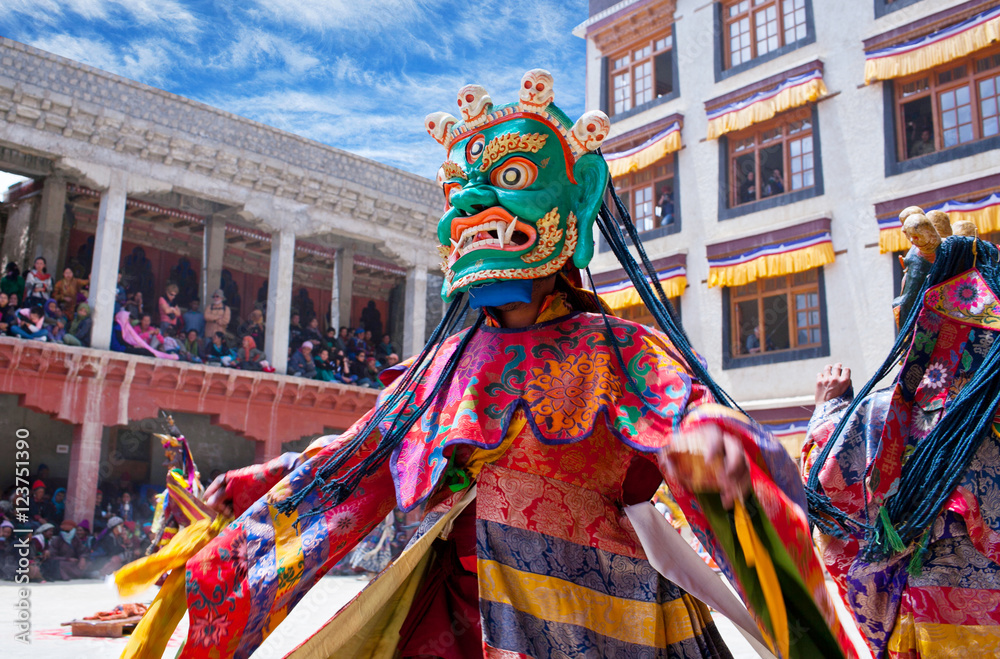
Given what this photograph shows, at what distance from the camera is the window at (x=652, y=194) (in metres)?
14.5

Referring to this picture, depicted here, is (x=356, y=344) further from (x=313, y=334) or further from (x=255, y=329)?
(x=255, y=329)

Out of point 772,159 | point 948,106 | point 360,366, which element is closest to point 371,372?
point 360,366

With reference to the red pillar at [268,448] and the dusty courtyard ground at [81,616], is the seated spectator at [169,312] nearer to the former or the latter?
the red pillar at [268,448]

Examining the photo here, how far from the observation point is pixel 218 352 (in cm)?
1525

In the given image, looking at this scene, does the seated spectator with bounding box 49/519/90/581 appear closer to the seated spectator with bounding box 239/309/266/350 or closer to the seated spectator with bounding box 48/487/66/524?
the seated spectator with bounding box 48/487/66/524

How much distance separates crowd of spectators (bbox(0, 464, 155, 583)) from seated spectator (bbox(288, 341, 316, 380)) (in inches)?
153

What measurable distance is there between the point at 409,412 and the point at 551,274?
0.60 metres

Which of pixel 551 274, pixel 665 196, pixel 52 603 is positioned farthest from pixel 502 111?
pixel 665 196

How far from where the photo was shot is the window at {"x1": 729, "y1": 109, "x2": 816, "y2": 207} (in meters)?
12.8

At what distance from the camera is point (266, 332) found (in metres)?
16.2

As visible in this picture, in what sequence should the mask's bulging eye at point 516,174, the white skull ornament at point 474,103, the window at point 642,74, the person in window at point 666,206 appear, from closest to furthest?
the mask's bulging eye at point 516,174, the white skull ornament at point 474,103, the person in window at point 666,206, the window at point 642,74

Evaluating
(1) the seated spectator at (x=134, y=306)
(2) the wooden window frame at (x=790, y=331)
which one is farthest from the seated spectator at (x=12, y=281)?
(2) the wooden window frame at (x=790, y=331)

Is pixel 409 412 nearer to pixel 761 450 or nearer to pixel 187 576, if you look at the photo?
pixel 187 576

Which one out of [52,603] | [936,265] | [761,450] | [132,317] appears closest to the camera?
[761,450]
